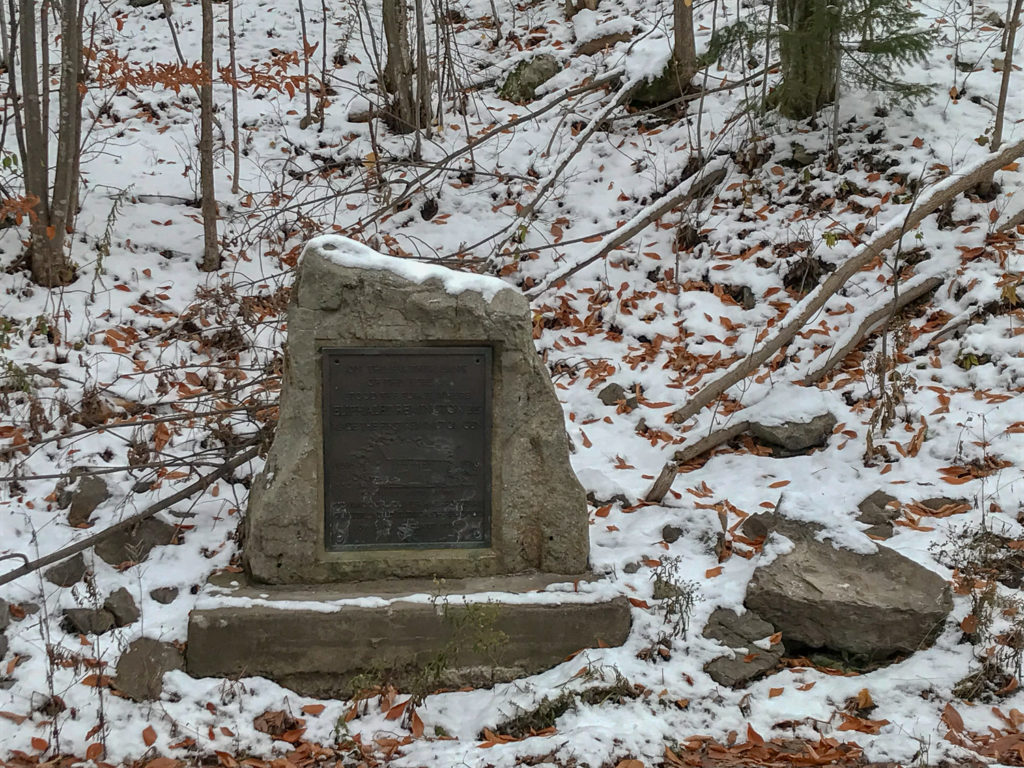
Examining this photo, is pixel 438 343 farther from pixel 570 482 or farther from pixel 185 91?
pixel 185 91

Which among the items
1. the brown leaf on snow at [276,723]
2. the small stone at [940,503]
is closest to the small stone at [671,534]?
the small stone at [940,503]

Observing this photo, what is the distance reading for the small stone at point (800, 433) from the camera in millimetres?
5164

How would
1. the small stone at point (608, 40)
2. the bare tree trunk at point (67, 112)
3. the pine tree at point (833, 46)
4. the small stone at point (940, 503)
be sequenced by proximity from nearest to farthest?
the small stone at point (940, 503), the bare tree trunk at point (67, 112), the pine tree at point (833, 46), the small stone at point (608, 40)

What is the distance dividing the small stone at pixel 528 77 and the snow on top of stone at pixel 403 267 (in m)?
5.99

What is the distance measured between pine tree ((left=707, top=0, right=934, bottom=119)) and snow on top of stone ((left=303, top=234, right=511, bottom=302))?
14.8 ft

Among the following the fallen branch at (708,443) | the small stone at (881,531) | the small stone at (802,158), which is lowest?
the small stone at (881,531)

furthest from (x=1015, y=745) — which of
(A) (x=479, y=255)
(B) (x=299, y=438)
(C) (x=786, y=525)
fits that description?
(A) (x=479, y=255)

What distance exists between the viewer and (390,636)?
382 cm

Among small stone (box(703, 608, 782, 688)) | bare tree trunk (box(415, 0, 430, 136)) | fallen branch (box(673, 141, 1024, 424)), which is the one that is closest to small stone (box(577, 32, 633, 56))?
bare tree trunk (box(415, 0, 430, 136))

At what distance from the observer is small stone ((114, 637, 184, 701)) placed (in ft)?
11.9

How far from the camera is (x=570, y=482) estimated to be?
4.16m

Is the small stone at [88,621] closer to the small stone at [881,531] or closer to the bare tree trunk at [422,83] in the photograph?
the small stone at [881,531]

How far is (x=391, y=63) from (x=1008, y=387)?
6.57 metres

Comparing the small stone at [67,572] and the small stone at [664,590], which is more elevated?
the small stone at [67,572]
